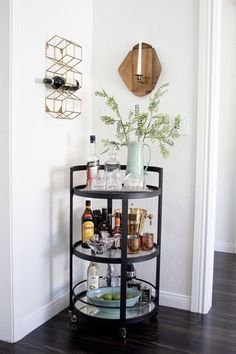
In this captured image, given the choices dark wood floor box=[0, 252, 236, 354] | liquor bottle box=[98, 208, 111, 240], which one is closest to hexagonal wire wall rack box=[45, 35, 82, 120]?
liquor bottle box=[98, 208, 111, 240]

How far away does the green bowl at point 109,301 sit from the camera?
86.5 inches

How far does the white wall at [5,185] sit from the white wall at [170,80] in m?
0.83

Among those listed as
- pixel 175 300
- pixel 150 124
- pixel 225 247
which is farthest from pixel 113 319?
pixel 225 247

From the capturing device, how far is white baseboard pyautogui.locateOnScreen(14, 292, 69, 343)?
211cm

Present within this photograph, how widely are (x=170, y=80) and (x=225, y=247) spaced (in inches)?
84.1

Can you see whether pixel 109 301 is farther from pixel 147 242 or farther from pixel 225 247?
pixel 225 247

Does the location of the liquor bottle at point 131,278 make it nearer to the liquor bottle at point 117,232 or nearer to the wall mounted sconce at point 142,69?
the liquor bottle at point 117,232

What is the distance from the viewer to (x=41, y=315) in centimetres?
226

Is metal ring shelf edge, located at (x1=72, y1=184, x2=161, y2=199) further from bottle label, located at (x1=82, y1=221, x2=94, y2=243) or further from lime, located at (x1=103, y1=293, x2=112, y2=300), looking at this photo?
lime, located at (x1=103, y1=293, x2=112, y2=300)

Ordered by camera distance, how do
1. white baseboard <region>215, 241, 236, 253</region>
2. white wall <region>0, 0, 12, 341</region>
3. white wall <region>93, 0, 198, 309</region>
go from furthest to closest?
white baseboard <region>215, 241, 236, 253</region> < white wall <region>93, 0, 198, 309</region> < white wall <region>0, 0, 12, 341</region>

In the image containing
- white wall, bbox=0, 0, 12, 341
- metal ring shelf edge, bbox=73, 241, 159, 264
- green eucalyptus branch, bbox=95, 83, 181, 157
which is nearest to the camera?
white wall, bbox=0, 0, 12, 341

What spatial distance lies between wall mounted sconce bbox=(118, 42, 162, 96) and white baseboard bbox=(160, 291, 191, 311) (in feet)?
4.30

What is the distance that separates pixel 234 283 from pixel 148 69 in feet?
5.75

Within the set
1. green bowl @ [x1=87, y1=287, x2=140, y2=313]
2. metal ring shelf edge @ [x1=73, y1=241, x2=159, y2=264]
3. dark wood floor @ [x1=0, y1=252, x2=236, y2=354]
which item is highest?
metal ring shelf edge @ [x1=73, y1=241, x2=159, y2=264]
